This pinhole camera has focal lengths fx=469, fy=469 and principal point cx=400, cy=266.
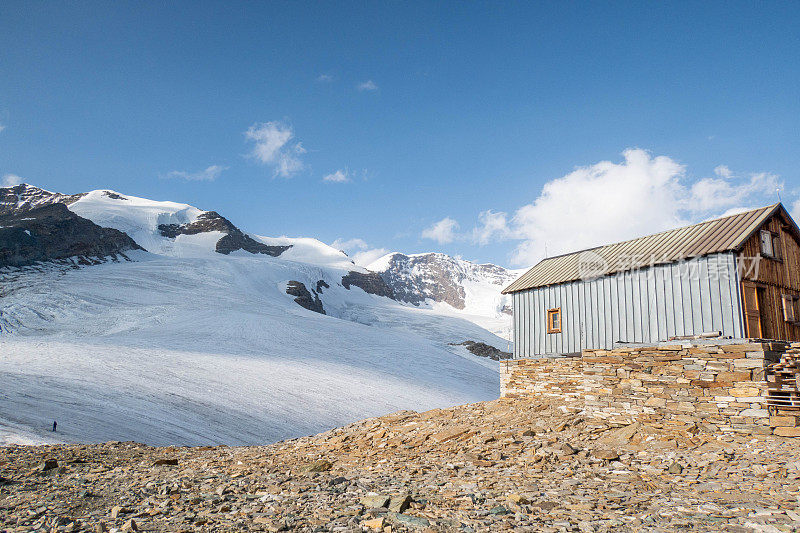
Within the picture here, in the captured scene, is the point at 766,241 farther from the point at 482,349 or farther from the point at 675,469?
the point at 482,349

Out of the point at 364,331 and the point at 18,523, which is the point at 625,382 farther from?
the point at 364,331

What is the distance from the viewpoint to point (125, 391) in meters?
22.5

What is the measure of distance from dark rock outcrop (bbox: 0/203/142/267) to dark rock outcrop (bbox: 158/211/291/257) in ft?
120

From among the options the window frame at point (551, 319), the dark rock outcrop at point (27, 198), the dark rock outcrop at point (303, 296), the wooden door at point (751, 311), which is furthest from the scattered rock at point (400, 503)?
the dark rock outcrop at point (27, 198)

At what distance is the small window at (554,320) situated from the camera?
18125 millimetres

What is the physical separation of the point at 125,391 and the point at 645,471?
22395 mm

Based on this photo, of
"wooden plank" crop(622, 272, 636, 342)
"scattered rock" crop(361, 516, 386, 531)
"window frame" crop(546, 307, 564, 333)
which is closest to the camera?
"scattered rock" crop(361, 516, 386, 531)

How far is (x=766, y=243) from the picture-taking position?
15.0 m

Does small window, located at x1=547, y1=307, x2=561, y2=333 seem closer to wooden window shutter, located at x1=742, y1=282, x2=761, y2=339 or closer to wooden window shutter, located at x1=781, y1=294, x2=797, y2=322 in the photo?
wooden window shutter, located at x1=742, y1=282, x2=761, y2=339

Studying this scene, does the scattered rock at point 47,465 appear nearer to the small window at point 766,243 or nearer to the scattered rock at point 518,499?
the scattered rock at point 518,499

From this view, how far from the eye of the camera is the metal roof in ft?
47.4

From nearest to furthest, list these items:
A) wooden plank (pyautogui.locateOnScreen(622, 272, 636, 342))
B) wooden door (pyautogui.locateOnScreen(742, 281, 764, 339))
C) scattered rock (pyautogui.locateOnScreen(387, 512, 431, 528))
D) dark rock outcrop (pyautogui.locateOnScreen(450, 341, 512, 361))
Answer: scattered rock (pyautogui.locateOnScreen(387, 512, 431, 528))
wooden door (pyautogui.locateOnScreen(742, 281, 764, 339))
wooden plank (pyautogui.locateOnScreen(622, 272, 636, 342))
dark rock outcrop (pyautogui.locateOnScreen(450, 341, 512, 361))

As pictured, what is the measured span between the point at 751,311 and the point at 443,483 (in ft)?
36.0

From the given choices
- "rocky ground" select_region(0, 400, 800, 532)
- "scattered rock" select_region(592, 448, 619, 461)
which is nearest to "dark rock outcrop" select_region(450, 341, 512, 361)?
"rocky ground" select_region(0, 400, 800, 532)
